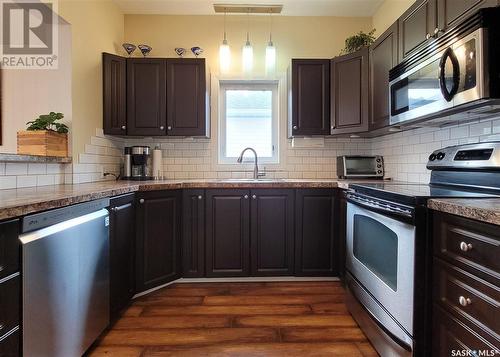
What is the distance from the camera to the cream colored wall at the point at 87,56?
221 centimetres

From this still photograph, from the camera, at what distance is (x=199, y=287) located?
8.02ft

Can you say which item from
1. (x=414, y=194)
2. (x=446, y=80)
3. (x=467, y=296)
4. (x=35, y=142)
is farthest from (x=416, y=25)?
(x=35, y=142)

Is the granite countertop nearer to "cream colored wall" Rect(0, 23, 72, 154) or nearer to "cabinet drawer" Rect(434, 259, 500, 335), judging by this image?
"cabinet drawer" Rect(434, 259, 500, 335)

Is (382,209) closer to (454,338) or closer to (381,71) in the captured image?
(454,338)

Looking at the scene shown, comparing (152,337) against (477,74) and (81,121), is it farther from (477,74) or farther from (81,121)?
(477,74)

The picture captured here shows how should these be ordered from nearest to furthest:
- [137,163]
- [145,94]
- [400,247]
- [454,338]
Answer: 1. [454,338]
2. [400,247]
3. [145,94]
4. [137,163]

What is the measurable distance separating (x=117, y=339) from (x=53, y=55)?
78.7 inches

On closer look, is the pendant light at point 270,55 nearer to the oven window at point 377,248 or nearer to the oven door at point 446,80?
the oven door at point 446,80

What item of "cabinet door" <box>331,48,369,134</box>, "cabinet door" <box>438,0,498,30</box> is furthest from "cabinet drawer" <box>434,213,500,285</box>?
"cabinet door" <box>331,48,369,134</box>

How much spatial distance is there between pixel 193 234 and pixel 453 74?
2053mm

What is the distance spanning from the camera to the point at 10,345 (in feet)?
3.31

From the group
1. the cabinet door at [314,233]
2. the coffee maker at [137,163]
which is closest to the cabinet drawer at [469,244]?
the cabinet door at [314,233]

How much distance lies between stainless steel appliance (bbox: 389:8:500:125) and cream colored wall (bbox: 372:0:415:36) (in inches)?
39.0
